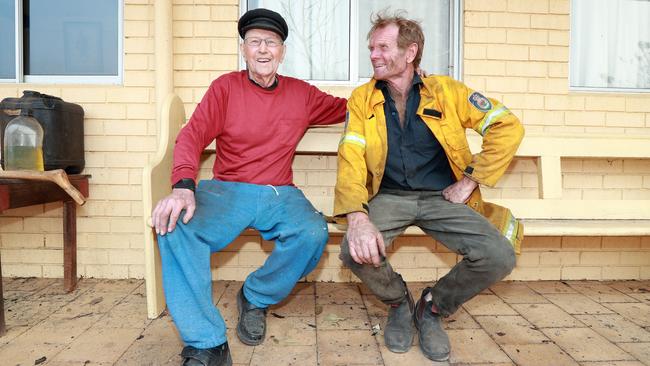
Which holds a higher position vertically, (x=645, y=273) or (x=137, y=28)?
(x=137, y=28)

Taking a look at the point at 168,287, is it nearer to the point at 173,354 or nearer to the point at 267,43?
the point at 173,354

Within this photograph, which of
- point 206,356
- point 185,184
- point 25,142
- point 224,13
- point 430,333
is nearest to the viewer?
point 206,356

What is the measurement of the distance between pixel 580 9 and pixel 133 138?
11.3 feet

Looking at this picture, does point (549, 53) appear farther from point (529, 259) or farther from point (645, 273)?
point (645, 273)

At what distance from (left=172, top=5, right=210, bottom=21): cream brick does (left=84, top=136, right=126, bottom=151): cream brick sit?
3.14 feet

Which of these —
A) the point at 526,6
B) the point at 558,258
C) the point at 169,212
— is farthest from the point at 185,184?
the point at 558,258

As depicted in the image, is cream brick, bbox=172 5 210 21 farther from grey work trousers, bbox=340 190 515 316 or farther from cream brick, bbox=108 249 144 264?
grey work trousers, bbox=340 190 515 316

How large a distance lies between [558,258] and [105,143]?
3453 millimetres

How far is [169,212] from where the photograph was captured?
215 centimetres

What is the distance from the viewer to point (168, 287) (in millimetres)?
2176

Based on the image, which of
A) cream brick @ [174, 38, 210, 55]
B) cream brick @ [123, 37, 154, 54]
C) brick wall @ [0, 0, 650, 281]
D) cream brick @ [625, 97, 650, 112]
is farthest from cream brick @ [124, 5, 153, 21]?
cream brick @ [625, 97, 650, 112]

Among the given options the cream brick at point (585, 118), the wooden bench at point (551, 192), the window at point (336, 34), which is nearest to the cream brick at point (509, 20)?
the window at point (336, 34)

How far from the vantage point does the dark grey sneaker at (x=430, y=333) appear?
2305 mm

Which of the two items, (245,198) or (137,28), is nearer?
(245,198)
